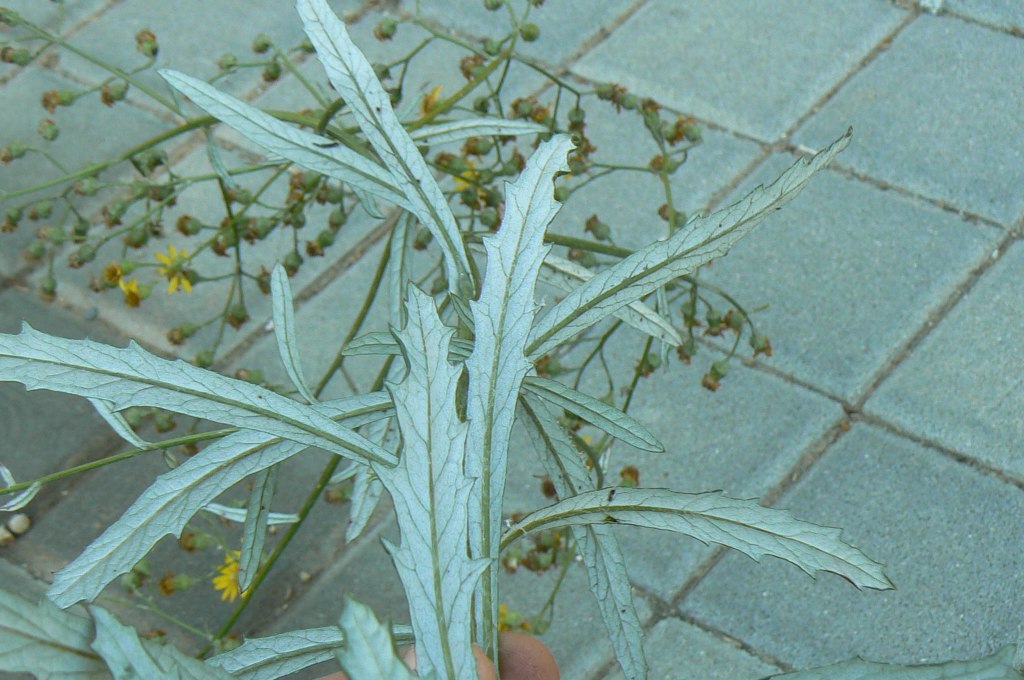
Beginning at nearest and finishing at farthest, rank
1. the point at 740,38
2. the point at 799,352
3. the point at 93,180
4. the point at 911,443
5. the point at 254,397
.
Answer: the point at 254,397 → the point at 93,180 → the point at 911,443 → the point at 799,352 → the point at 740,38

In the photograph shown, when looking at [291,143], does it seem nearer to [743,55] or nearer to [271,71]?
[271,71]

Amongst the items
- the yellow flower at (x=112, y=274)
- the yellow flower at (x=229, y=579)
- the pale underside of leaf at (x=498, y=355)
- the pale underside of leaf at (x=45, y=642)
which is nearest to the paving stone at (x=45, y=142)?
the yellow flower at (x=112, y=274)

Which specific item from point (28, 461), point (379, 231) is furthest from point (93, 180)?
point (379, 231)

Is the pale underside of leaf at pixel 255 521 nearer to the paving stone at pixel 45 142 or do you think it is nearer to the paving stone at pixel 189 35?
the paving stone at pixel 45 142

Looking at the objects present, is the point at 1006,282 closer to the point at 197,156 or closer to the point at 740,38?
the point at 740,38

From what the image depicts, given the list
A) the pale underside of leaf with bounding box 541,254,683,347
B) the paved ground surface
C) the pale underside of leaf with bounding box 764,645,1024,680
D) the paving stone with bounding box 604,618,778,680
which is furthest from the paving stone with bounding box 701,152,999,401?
the pale underside of leaf with bounding box 764,645,1024,680
